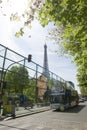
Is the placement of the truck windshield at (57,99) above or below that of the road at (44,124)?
above

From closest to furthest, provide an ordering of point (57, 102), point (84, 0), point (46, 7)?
point (84, 0) < point (46, 7) < point (57, 102)

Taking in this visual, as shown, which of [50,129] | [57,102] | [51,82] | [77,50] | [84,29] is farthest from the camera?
[51,82]

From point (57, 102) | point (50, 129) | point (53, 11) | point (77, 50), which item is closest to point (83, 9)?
point (53, 11)

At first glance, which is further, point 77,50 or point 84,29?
point 77,50

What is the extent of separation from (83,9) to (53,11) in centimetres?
94

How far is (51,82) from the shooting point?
54.9 metres

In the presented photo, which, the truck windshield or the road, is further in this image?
the truck windshield

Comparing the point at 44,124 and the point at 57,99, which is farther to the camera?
the point at 57,99

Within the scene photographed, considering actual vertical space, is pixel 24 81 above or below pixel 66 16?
above

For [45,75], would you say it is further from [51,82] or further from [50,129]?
[50,129]

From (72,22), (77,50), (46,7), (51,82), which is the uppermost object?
(51,82)

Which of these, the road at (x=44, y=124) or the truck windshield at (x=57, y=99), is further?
the truck windshield at (x=57, y=99)

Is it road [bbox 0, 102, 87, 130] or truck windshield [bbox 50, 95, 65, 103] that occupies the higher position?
truck windshield [bbox 50, 95, 65, 103]

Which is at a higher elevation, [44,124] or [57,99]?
[57,99]
